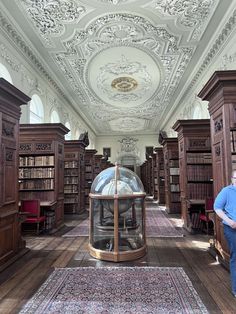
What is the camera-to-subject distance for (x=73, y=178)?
30.8ft

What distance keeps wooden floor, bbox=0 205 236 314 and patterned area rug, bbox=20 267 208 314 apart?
15 centimetres

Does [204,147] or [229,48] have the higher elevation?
[229,48]

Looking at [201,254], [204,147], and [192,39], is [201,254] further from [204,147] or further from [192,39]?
[192,39]

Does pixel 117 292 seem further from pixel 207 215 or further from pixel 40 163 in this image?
pixel 40 163

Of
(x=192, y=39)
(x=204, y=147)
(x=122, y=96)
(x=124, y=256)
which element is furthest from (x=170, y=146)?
(x=124, y=256)

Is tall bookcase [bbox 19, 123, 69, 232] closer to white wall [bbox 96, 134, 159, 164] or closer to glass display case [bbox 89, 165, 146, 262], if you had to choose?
glass display case [bbox 89, 165, 146, 262]

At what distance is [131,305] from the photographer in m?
2.65

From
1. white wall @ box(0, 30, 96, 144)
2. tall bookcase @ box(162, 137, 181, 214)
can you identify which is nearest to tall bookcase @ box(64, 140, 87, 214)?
white wall @ box(0, 30, 96, 144)

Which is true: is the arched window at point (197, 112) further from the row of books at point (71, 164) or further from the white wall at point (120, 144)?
the white wall at point (120, 144)

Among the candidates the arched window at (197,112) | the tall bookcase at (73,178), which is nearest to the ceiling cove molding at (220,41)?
the arched window at (197,112)

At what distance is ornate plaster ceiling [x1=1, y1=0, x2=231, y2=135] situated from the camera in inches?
227

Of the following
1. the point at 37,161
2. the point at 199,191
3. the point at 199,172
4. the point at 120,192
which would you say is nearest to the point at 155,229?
the point at 199,191

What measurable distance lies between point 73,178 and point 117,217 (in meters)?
5.59

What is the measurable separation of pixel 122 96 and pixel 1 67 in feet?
21.3
